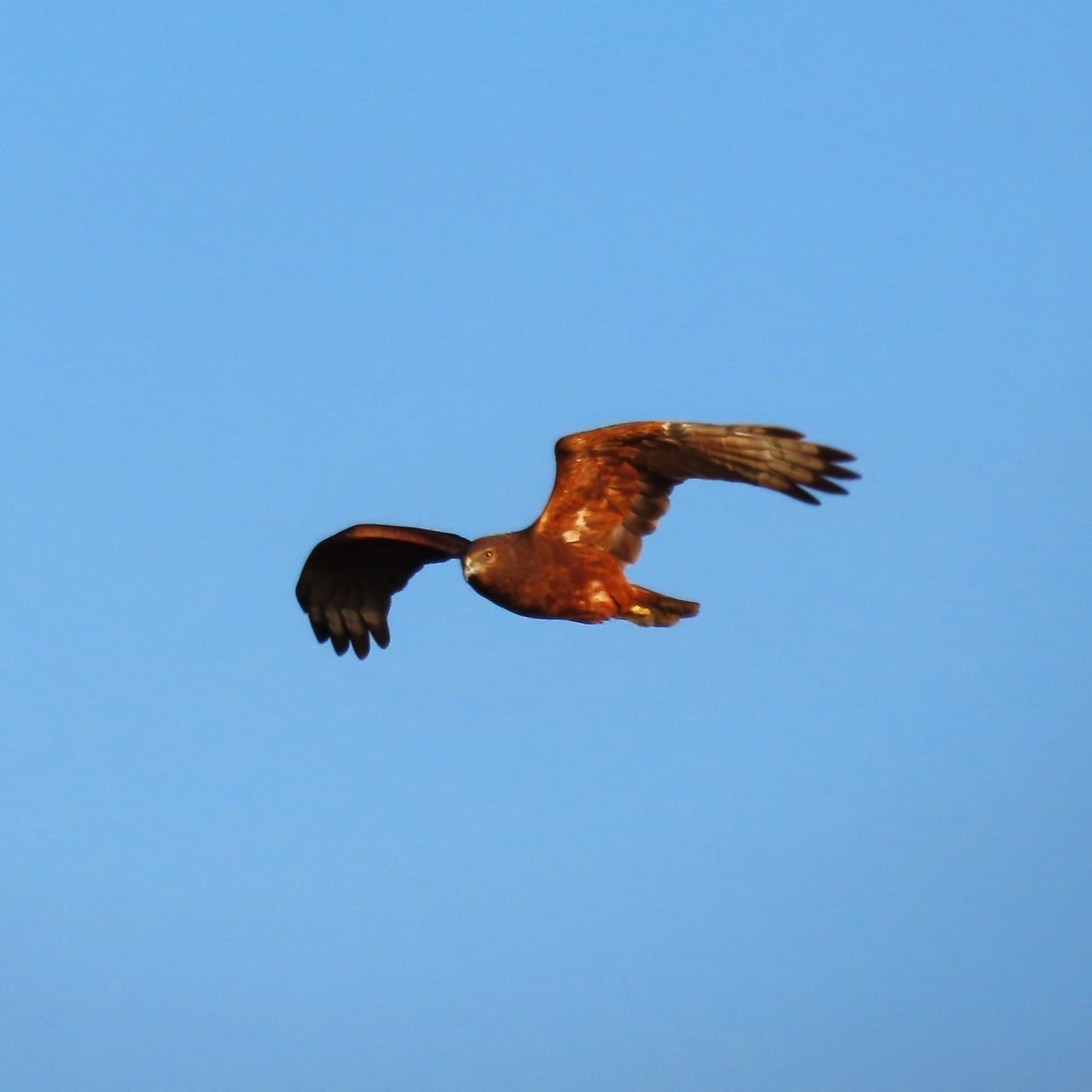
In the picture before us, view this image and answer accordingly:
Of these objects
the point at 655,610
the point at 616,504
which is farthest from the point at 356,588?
the point at 655,610

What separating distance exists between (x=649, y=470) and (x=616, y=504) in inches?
14.1

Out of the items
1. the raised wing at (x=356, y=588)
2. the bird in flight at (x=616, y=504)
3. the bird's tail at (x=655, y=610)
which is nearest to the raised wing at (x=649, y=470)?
the bird in flight at (x=616, y=504)

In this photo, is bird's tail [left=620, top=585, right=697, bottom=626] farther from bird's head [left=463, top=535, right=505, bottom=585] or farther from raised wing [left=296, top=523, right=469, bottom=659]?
raised wing [left=296, top=523, right=469, bottom=659]

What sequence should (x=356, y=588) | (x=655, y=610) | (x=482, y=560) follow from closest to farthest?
1. (x=482, y=560)
2. (x=655, y=610)
3. (x=356, y=588)

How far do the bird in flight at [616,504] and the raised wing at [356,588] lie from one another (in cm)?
213

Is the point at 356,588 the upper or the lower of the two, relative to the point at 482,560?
upper

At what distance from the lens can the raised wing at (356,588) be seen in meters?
15.5

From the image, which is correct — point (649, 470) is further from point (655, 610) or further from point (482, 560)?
point (482, 560)

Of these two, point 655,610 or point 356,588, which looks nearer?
point 655,610

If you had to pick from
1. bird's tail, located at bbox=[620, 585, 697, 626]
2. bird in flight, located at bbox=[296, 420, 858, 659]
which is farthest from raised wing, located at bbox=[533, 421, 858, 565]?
bird's tail, located at bbox=[620, 585, 697, 626]

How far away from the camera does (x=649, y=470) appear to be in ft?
42.0

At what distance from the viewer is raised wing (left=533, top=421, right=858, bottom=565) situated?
1221 centimetres

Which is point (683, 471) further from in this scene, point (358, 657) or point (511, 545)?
point (358, 657)

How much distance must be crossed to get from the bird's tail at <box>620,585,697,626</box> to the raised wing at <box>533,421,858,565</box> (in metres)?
0.27
